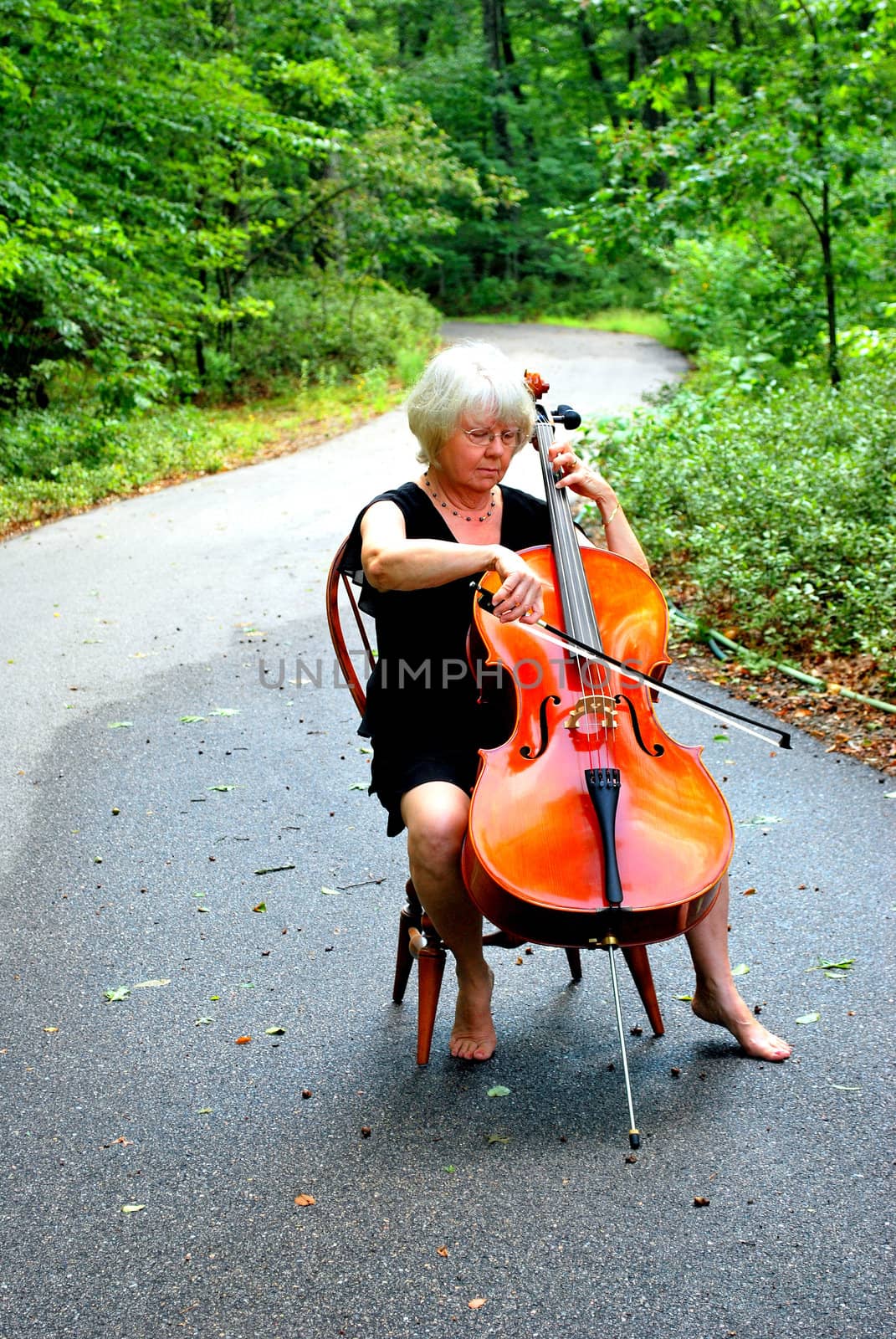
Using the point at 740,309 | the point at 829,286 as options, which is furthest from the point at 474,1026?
the point at 740,309

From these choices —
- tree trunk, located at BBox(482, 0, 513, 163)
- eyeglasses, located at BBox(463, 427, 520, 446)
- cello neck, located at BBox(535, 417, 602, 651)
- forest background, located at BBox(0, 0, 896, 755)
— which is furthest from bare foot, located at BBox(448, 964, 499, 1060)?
tree trunk, located at BBox(482, 0, 513, 163)

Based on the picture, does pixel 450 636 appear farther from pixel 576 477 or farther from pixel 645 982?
pixel 645 982

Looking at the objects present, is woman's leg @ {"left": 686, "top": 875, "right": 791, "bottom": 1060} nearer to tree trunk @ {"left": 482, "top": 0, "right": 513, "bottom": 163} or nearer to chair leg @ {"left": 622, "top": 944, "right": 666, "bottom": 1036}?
chair leg @ {"left": 622, "top": 944, "right": 666, "bottom": 1036}

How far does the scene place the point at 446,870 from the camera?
2.62 metres

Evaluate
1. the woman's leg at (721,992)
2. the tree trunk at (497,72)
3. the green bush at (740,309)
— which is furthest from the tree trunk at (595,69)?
the woman's leg at (721,992)

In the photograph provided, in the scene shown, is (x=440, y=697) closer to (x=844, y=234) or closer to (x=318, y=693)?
(x=318, y=693)

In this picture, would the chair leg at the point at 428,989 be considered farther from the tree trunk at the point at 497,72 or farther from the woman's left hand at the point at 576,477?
the tree trunk at the point at 497,72

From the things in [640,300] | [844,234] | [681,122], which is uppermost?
[681,122]

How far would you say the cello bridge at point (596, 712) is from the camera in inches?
102

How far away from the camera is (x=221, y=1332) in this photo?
2.06 metres

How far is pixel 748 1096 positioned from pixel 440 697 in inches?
44.2

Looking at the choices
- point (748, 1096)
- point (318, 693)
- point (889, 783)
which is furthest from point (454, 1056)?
point (318, 693)

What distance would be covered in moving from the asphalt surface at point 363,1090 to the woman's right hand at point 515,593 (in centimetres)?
110

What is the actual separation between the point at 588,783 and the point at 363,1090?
95 cm
